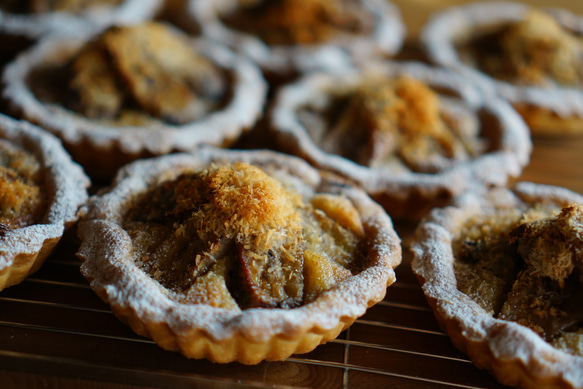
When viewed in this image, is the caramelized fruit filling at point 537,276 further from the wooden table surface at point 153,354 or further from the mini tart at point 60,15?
the mini tart at point 60,15

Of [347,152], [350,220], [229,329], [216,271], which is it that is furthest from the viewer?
[347,152]

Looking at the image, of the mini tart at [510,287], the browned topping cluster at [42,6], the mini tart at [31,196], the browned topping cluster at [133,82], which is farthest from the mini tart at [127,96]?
the mini tart at [510,287]

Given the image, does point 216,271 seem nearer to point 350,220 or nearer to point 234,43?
point 350,220

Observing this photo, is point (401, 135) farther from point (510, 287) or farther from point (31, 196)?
point (31, 196)

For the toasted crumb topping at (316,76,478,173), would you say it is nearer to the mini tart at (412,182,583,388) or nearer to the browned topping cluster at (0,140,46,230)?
the mini tart at (412,182,583,388)

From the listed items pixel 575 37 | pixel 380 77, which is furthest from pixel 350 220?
pixel 575 37
